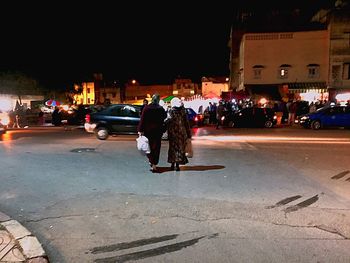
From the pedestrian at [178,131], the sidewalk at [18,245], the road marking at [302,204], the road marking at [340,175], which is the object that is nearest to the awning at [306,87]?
the road marking at [340,175]

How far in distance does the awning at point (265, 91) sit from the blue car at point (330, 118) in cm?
1778

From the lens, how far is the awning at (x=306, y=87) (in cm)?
4184

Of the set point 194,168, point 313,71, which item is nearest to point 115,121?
point 194,168

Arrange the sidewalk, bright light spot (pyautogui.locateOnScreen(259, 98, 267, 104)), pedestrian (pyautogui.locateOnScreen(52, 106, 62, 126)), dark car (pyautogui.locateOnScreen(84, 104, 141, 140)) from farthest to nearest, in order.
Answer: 1. bright light spot (pyautogui.locateOnScreen(259, 98, 267, 104))
2. pedestrian (pyautogui.locateOnScreen(52, 106, 62, 126))
3. dark car (pyautogui.locateOnScreen(84, 104, 141, 140))
4. the sidewalk

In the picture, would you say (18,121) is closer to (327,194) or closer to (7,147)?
(7,147)

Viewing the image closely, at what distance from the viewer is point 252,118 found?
27.6 m

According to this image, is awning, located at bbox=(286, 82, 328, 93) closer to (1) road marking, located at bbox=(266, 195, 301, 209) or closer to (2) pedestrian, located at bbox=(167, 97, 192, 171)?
(2) pedestrian, located at bbox=(167, 97, 192, 171)

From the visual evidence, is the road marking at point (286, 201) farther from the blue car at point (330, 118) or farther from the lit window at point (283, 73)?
the lit window at point (283, 73)

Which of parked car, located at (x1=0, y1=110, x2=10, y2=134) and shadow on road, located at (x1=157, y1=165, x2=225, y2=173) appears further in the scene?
parked car, located at (x1=0, y1=110, x2=10, y2=134)

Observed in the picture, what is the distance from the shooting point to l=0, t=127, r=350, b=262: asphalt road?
5000 mm

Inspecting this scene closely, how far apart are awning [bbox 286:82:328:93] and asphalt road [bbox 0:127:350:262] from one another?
31.2 meters

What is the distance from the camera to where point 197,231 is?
5.65 meters

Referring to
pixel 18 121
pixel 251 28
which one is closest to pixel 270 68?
pixel 251 28

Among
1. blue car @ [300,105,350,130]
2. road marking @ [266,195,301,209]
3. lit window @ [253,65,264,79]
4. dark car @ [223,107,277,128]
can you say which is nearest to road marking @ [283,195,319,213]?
road marking @ [266,195,301,209]
